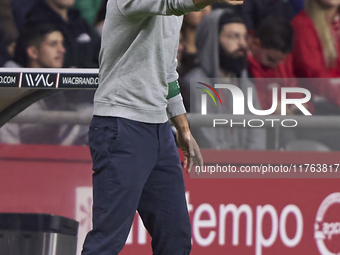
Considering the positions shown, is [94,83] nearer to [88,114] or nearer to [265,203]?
[88,114]

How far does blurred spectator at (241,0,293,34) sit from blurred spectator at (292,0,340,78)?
0.07m

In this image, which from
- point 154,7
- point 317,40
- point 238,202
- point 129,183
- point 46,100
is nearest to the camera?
point 154,7

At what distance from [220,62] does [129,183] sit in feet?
5.15

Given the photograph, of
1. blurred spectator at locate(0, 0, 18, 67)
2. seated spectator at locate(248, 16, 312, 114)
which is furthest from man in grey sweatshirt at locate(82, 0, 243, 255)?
blurred spectator at locate(0, 0, 18, 67)

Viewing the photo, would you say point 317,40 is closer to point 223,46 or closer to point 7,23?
point 223,46

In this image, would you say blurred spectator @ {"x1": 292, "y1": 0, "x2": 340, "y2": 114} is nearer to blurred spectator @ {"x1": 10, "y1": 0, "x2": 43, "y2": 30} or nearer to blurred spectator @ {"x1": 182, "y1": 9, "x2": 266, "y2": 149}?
blurred spectator @ {"x1": 182, "y1": 9, "x2": 266, "y2": 149}

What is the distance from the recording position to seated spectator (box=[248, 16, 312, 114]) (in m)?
3.07

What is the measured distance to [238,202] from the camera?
290cm

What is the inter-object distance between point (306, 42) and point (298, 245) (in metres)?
1.07

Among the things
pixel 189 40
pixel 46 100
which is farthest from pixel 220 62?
pixel 46 100

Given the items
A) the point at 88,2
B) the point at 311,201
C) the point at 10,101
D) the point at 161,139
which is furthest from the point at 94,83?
the point at 311,201

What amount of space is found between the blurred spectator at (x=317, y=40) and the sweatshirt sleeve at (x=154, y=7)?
5.78 ft

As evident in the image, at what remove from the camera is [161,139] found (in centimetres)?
172

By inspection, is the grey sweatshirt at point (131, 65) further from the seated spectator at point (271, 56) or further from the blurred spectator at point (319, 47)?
the blurred spectator at point (319, 47)
